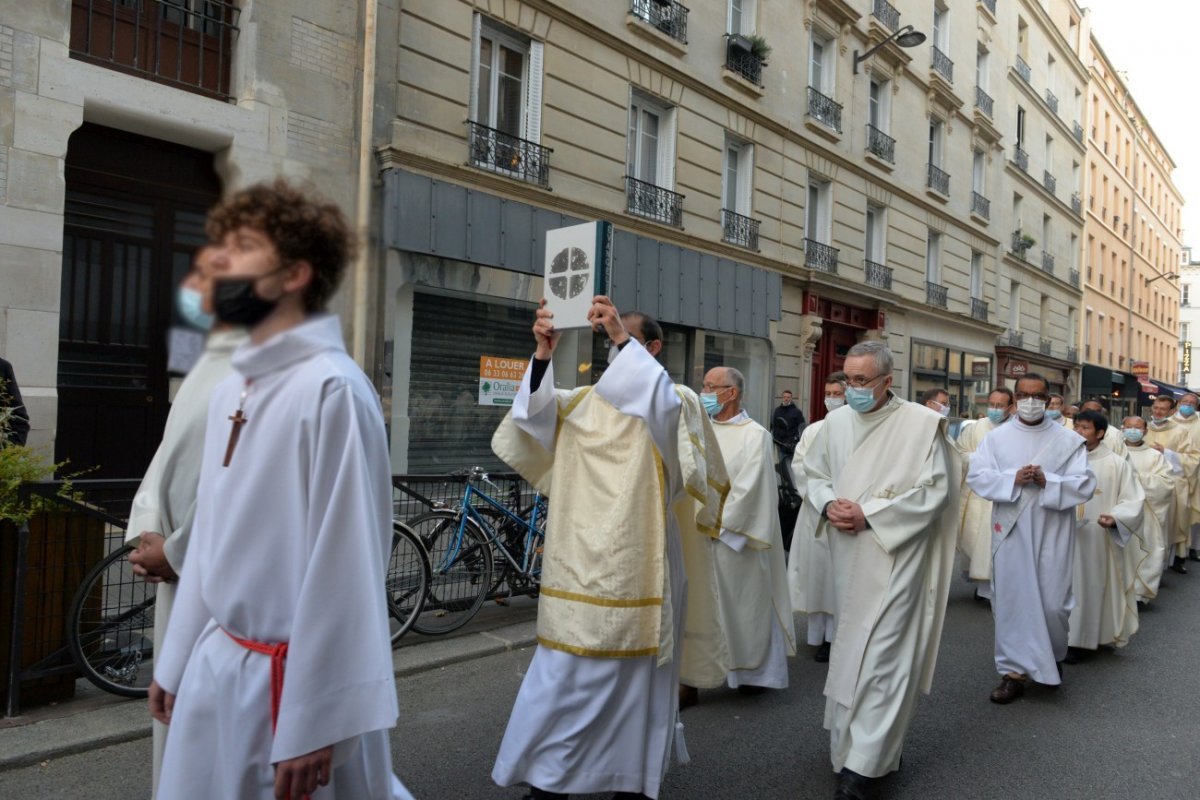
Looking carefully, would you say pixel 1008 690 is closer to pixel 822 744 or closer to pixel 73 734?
pixel 822 744

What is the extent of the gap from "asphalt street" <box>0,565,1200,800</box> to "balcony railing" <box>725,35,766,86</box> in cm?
1224

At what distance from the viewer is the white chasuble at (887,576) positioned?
12.8 feet

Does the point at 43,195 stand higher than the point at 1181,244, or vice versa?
the point at 1181,244

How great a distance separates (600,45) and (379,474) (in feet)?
41.1

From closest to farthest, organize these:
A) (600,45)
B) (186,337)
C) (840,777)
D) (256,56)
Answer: (186,337) < (256,56) < (840,777) < (600,45)

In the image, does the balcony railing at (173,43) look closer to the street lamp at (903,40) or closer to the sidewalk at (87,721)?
the sidewalk at (87,721)

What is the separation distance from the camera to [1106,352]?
3962cm

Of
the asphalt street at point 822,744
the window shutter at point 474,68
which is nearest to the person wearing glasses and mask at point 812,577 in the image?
the asphalt street at point 822,744

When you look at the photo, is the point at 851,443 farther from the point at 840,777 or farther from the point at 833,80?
the point at 833,80

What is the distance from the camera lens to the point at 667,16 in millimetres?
14453

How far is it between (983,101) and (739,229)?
14.0m

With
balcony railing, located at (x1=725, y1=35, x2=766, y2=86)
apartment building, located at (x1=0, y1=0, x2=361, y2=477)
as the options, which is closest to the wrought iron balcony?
balcony railing, located at (x1=725, y1=35, x2=766, y2=86)

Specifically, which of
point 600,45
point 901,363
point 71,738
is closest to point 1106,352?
point 901,363

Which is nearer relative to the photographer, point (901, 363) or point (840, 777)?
point (840, 777)
